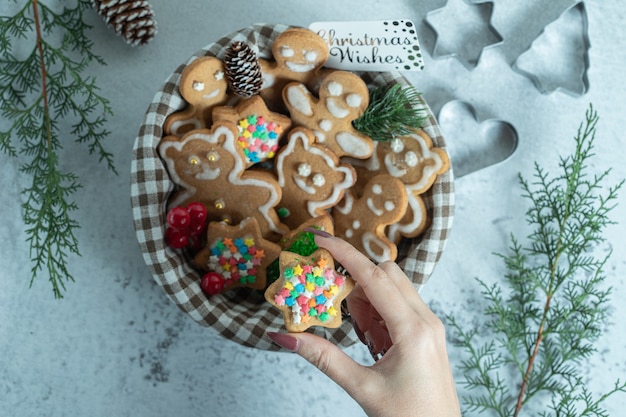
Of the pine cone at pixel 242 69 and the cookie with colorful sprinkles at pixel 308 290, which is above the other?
the pine cone at pixel 242 69

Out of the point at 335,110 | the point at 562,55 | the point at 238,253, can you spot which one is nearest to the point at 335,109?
the point at 335,110

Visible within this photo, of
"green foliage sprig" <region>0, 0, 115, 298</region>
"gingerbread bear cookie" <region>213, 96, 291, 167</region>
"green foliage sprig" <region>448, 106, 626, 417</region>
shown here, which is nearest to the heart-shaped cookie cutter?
"green foliage sprig" <region>448, 106, 626, 417</region>

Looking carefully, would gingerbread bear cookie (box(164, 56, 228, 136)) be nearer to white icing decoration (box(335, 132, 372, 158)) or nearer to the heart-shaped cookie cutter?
white icing decoration (box(335, 132, 372, 158))

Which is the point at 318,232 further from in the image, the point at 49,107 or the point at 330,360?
the point at 49,107

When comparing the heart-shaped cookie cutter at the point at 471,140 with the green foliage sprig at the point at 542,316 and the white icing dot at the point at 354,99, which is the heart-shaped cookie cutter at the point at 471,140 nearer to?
the green foliage sprig at the point at 542,316

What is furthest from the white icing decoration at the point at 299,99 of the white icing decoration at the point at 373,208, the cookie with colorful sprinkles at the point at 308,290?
the cookie with colorful sprinkles at the point at 308,290
